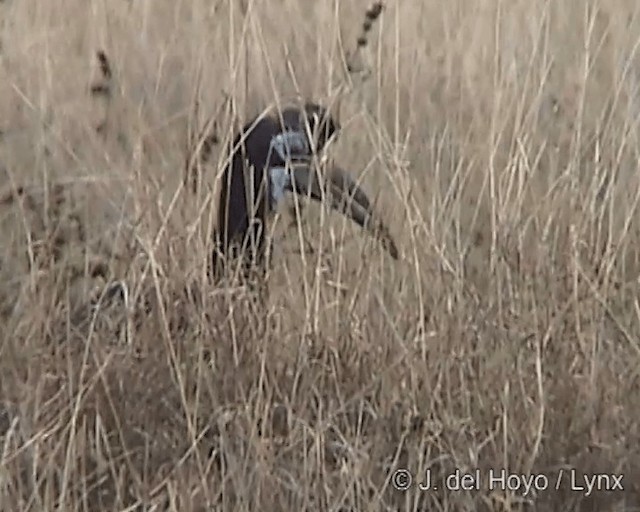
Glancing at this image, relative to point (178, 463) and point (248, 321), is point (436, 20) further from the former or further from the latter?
point (178, 463)

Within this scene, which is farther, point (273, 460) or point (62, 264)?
point (62, 264)

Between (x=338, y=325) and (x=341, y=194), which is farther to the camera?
(x=341, y=194)

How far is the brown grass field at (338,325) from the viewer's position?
1907 millimetres

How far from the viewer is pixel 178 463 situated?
6.13ft

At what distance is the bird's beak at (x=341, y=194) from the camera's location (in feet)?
7.20

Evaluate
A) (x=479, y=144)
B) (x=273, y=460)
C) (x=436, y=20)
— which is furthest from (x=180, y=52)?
(x=273, y=460)

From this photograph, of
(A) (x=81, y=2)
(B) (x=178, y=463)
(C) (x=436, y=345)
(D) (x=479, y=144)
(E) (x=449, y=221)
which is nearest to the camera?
(B) (x=178, y=463)

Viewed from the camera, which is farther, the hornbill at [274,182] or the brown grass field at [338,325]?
the hornbill at [274,182]

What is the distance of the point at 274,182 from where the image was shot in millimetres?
2318

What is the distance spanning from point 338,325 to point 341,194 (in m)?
0.29

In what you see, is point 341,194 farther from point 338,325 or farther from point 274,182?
point 338,325

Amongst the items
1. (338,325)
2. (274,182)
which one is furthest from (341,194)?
(338,325)

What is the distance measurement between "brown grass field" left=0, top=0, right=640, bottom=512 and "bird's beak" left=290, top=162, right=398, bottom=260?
37 mm

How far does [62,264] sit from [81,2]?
4.48ft
